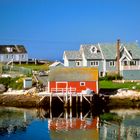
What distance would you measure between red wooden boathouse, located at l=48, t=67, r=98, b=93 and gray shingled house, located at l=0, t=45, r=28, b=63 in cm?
4011

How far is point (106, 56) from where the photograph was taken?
8788 cm

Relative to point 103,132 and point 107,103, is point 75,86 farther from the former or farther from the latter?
point 103,132

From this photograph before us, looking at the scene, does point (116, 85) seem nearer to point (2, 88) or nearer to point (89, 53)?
point (89, 53)

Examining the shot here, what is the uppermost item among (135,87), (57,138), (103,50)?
(103,50)

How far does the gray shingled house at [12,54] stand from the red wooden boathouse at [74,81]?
4011 cm

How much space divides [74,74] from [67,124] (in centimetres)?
1412

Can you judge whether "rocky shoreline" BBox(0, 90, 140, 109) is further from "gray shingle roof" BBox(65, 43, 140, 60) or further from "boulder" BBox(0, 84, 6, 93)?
"gray shingle roof" BBox(65, 43, 140, 60)

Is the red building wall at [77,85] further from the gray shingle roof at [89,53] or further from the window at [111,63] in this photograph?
the window at [111,63]

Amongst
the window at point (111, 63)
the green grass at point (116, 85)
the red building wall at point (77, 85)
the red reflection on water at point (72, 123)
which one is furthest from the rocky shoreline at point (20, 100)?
the window at point (111, 63)

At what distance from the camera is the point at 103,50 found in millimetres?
88812

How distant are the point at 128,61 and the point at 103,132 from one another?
39.7 m

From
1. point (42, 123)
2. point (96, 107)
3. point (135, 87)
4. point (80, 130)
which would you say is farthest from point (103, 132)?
point (135, 87)

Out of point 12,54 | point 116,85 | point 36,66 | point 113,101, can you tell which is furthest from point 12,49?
point 113,101

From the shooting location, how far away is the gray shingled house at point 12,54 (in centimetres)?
10562
